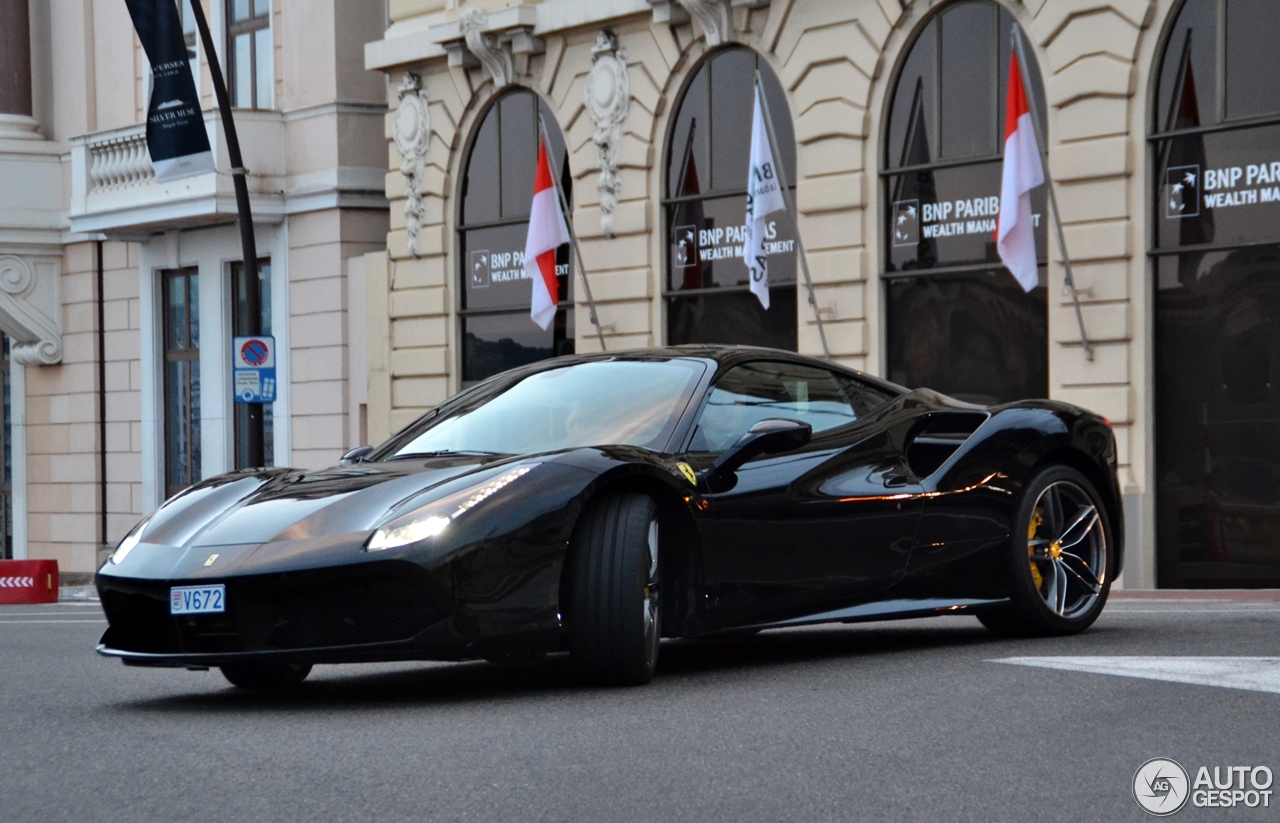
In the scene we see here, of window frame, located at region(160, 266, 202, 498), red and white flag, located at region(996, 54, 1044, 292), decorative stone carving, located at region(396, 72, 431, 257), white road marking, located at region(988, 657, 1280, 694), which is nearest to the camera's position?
white road marking, located at region(988, 657, 1280, 694)

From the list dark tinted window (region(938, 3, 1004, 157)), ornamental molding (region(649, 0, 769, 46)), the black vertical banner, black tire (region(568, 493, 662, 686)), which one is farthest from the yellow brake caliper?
the black vertical banner

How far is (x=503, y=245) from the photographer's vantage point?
2391cm

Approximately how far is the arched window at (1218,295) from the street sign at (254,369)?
9703mm

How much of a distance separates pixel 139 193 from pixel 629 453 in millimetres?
22758

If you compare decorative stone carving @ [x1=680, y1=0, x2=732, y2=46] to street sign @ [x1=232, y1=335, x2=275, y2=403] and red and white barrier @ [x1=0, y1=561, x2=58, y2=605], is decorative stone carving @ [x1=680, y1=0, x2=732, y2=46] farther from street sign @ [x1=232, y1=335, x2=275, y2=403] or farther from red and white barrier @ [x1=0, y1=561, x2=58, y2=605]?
red and white barrier @ [x1=0, y1=561, x2=58, y2=605]

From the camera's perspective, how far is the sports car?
6.20 m

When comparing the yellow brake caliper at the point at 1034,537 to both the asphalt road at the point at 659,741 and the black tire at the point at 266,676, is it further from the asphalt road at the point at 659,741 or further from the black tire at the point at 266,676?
the black tire at the point at 266,676

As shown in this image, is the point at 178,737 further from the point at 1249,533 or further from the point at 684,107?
the point at 684,107

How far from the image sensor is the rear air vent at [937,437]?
8.11 meters

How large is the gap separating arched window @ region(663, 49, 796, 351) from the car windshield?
12442 mm

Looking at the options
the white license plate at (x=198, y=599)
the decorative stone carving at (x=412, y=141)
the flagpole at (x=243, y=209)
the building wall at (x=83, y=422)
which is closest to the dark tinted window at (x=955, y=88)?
the flagpole at (x=243, y=209)

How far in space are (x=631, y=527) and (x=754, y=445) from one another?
0.71 meters

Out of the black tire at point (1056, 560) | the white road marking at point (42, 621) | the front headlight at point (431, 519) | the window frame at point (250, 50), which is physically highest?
the window frame at point (250, 50)

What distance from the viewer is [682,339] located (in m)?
21.4
